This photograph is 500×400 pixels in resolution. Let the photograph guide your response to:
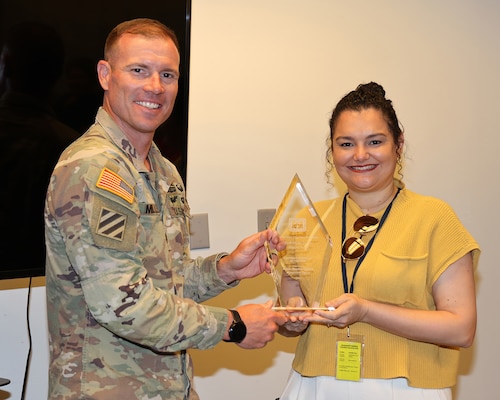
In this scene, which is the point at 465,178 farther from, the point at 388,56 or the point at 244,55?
the point at 244,55

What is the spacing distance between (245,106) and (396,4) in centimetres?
93

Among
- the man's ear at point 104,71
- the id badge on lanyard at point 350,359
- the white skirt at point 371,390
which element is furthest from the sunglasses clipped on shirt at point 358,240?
the man's ear at point 104,71

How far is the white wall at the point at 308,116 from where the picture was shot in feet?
8.80

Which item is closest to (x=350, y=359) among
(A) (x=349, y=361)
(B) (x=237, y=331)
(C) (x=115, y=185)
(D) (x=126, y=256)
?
(A) (x=349, y=361)

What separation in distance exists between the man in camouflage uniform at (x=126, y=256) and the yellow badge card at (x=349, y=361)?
212 millimetres

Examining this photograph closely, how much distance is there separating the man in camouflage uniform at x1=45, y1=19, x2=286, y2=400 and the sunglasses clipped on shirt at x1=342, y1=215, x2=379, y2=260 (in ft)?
0.94

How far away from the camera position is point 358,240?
2.06 meters

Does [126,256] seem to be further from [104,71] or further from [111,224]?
[104,71]

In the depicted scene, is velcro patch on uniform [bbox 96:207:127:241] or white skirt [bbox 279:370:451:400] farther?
white skirt [bbox 279:370:451:400]

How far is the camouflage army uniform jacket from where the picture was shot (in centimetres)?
159

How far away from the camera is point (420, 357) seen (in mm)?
1985

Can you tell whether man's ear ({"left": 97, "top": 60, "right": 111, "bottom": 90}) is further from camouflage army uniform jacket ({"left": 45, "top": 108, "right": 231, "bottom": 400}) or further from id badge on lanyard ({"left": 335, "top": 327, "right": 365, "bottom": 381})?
id badge on lanyard ({"left": 335, "top": 327, "right": 365, "bottom": 381})

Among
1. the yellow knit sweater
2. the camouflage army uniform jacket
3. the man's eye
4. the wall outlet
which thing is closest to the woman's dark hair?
the yellow knit sweater

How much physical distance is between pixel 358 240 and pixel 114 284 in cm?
81
